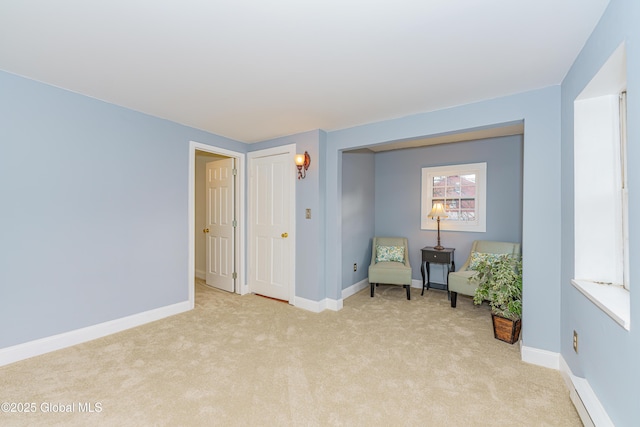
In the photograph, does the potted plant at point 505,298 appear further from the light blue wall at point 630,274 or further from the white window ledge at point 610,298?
the white window ledge at point 610,298

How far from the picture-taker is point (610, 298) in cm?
156

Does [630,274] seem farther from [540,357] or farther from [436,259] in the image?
[436,259]

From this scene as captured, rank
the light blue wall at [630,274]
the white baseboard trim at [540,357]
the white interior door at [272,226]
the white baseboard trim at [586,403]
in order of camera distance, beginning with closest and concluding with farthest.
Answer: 1. the light blue wall at [630,274]
2. the white baseboard trim at [586,403]
3. the white baseboard trim at [540,357]
4. the white interior door at [272,226]

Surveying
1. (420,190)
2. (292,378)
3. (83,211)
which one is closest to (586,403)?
(292,378)

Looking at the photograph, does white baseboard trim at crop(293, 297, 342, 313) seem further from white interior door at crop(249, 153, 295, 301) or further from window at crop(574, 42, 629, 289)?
window at crop(574, 42, 629, 289)

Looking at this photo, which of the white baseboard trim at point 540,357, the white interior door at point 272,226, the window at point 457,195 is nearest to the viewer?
the white baseboard trim at point 540,357

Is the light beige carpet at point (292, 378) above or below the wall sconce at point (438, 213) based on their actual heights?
below

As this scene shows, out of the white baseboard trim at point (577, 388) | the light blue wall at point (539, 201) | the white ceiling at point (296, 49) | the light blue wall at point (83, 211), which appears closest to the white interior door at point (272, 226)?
the light blue wall at point (83, 211)

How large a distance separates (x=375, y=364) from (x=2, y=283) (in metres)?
2.97

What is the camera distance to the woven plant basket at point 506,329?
2.61 metres

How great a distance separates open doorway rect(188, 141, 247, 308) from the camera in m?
3.53

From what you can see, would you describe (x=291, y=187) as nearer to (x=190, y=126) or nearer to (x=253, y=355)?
(x=190, y=126)

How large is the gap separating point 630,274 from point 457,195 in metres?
3.22

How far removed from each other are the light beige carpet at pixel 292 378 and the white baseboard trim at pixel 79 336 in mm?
87
